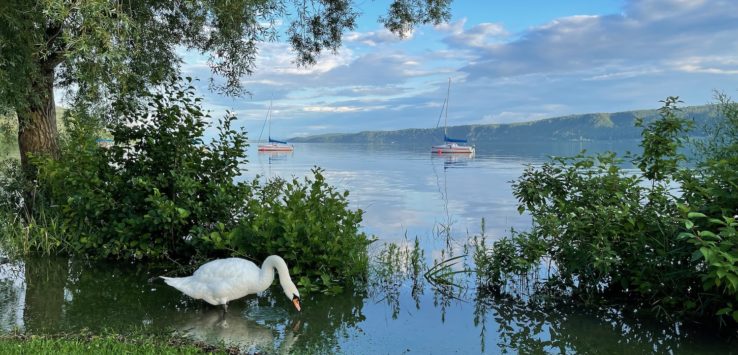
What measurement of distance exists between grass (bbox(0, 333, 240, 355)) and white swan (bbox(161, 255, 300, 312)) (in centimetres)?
96

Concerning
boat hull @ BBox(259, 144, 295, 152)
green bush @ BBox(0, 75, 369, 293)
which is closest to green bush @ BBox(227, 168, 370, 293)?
green bush @ BBox(0, 75, 369, 293)

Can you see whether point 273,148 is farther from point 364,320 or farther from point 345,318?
point 364,320

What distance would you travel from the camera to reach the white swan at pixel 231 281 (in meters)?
6.97

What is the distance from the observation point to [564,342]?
254 inches

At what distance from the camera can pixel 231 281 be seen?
22.8ft

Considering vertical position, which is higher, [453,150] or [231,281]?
[453,150]

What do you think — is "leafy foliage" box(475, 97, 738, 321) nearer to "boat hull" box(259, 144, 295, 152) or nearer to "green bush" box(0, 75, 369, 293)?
"green bush" box(0, 75, 369, 293)

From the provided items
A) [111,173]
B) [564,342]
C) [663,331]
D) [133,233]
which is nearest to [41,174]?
[111,173]

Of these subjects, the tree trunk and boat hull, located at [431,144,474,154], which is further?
boat hull, located at [431,144,474,154]

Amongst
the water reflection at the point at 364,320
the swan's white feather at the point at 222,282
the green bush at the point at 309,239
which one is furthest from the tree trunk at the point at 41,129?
the swan's white feather at the point at 222,282

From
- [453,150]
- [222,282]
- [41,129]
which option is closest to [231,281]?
[222,282]

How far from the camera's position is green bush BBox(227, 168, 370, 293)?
A: 834cm

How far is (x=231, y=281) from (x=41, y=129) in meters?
7.97

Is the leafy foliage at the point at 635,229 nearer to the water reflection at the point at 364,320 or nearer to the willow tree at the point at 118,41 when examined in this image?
Result: the water reflection at the point at 364,320
